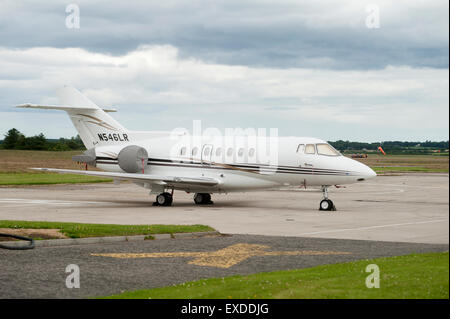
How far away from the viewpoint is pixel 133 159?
33844 mm

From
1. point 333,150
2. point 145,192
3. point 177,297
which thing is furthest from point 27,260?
point 145,192

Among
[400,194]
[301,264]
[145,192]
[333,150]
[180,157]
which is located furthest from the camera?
[145,192]

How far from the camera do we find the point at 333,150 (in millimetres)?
30031

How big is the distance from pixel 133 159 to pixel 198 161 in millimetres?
3631

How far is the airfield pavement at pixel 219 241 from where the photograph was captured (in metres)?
12.9

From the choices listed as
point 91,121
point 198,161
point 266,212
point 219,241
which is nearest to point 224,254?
point 219,241

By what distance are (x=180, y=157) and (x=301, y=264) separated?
19436 millimetres

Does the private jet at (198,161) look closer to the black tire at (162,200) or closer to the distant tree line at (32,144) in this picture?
the black tire at (162,200)

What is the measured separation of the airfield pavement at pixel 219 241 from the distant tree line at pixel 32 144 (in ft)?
293

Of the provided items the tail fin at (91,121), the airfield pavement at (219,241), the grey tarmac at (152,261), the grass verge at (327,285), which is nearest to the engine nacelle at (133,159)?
the tail fin at (91,121)

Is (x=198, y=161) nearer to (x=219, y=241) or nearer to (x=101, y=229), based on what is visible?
(x=101, y=229)

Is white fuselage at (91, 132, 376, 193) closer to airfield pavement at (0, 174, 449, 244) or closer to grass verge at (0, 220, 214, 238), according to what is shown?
airfield pavement at (0, 174, 449, 244)
